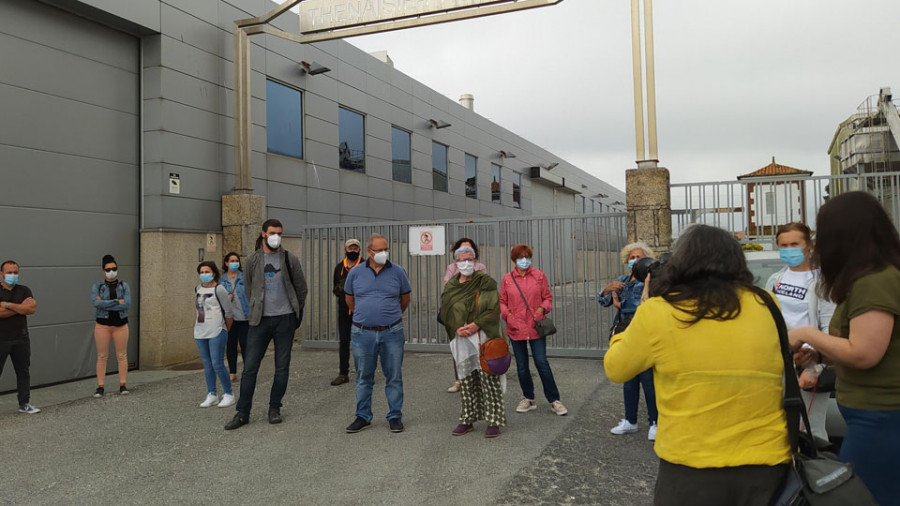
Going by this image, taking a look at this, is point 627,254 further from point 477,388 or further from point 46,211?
point 46,211

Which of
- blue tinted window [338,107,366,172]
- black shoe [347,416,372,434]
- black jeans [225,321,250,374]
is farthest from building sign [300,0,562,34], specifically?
black shoe [347,416,372,434]

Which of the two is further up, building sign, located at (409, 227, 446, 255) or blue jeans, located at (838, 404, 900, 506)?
building sign, located at (409, 227, 446, 255)

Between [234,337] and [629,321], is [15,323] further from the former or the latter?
[629,321]

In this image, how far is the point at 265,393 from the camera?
758cm

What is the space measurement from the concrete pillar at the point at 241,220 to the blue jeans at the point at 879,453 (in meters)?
9.85

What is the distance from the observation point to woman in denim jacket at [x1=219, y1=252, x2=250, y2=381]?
7.54m

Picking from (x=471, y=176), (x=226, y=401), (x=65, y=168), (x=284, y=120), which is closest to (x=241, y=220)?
(x=65, y=168)

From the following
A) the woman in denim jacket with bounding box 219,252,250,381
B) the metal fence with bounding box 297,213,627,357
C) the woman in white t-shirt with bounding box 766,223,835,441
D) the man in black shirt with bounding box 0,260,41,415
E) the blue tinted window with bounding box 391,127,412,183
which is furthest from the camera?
the blue tinted window with bounding box 391,127,412,183

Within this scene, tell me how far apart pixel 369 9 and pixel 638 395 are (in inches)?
296

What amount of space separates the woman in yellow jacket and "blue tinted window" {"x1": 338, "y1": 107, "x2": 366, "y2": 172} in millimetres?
12631

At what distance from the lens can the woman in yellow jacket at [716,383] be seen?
1939 millimetres

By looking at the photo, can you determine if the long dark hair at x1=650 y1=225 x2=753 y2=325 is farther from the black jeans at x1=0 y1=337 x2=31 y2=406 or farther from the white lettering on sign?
the white lettering on sign

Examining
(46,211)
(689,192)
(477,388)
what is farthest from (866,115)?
(46,211)

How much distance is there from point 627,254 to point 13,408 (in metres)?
7.29
